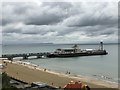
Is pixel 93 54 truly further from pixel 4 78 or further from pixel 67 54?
pixel 4 78

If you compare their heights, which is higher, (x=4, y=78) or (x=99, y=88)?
(x=4, y=78)

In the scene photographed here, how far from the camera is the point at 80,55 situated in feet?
401

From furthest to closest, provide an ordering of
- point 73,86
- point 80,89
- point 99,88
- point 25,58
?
point 25,58 < point 99,88 < point 73,86 < point 80,89

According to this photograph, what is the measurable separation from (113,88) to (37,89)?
50.2 ft

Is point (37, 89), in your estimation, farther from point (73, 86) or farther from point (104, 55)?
point (104, 55)

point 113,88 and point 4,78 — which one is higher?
point 4,78

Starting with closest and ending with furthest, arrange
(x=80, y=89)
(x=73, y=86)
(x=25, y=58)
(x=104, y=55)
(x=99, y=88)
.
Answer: (x=80, y=89), (x=73, y=86), (x=99, y=88), (x=25, y=58), (x=104, y=55)

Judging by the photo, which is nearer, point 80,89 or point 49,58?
point 80,89

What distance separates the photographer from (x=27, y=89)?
3120cm

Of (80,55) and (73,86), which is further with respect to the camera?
(80,55)

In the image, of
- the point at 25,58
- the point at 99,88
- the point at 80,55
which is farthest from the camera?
the point at 80,55

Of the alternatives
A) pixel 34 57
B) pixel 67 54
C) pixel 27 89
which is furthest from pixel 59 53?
pixel 27 89

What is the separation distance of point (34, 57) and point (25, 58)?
303 inches

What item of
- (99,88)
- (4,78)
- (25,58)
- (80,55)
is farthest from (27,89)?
(80,55)
